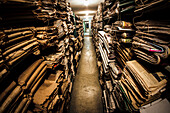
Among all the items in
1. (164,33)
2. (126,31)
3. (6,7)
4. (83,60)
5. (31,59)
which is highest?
(6,7)

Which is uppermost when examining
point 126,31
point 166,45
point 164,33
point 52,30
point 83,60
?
point 52,30

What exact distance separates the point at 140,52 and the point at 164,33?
382 millimetres

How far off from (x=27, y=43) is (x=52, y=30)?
888mm

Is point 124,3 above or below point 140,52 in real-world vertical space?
above

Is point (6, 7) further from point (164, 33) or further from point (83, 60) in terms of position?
point (83, 60)

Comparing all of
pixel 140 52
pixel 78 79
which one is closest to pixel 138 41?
pixel 140 52

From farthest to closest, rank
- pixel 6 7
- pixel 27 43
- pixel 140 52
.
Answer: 1. pixel 27 43
2. pixel 140 52
3. pixel 6 7

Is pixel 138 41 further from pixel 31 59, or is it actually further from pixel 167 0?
pixel 31 59

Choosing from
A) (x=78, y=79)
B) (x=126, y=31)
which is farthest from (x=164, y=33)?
(x=78, y=79)

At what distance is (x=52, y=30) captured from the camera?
6.66 ft

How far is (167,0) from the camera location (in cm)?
83

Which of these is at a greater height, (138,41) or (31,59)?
(138,41)

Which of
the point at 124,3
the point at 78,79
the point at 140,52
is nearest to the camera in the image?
the point at 140,52

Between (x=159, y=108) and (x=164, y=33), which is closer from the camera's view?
(x=164, y=33)
